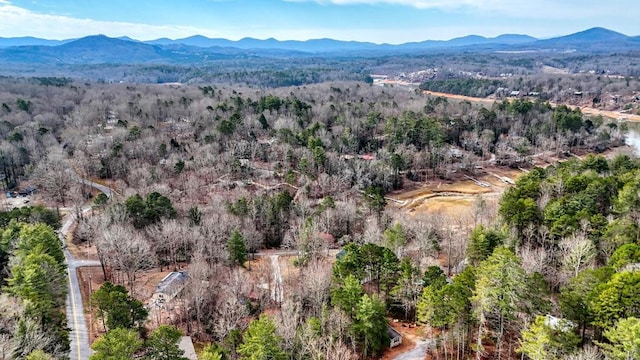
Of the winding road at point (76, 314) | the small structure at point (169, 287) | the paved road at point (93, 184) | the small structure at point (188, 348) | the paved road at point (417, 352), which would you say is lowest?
the paved road at point (417, 352)

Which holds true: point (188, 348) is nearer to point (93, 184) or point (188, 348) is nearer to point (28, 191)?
point (93, 184)

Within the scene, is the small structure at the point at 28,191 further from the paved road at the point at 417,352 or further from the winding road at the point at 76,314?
the paved road at the point at 417,352

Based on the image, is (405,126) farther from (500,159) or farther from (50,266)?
(50,266)

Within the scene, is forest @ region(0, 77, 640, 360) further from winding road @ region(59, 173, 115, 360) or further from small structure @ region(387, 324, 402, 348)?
winding road @ region(59, 173, 115, 360)

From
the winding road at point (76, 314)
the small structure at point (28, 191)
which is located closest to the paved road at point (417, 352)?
the winding road at point (76, 314)

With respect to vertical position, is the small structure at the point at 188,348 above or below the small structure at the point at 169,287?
below

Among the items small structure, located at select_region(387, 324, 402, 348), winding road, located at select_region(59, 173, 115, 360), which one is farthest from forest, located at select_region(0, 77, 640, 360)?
winding road, located at select_region(59, 173, 115, 360)
